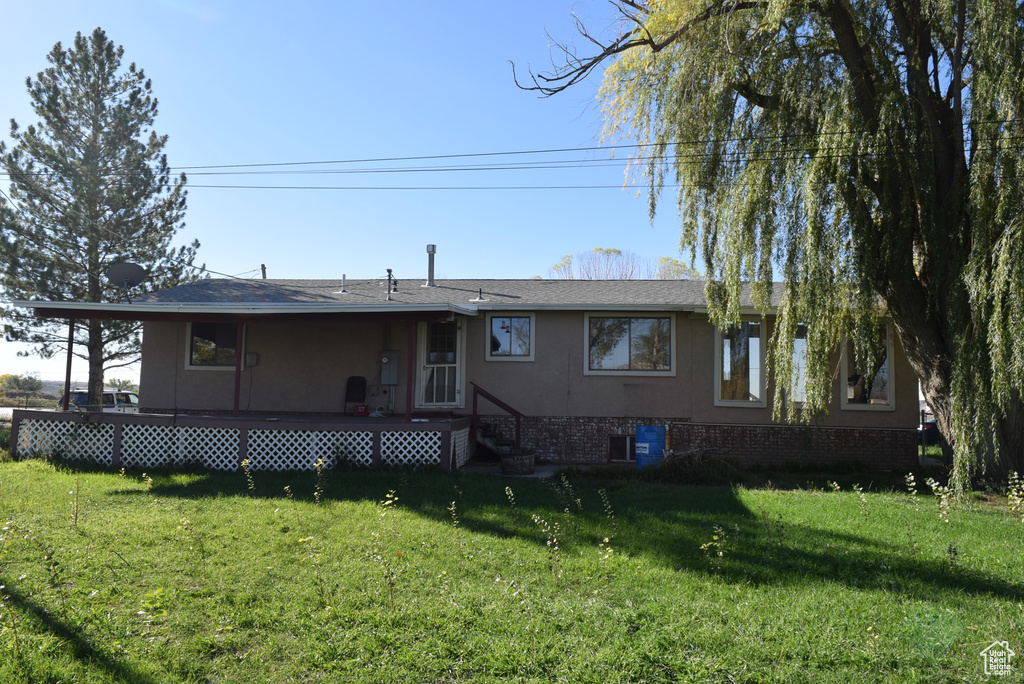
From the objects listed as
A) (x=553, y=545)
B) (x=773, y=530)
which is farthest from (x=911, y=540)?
(x=553, y=545)

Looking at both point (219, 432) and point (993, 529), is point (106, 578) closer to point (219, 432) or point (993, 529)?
point (219, 432)

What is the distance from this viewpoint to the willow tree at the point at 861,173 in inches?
303

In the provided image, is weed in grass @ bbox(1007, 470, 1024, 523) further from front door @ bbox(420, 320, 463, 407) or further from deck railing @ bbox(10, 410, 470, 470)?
front door @ bbox(420, 320, 463, 407)

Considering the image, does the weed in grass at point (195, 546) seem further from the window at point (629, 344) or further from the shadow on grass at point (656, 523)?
the window at point (629, 344)

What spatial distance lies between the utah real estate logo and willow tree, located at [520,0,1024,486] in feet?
14.3

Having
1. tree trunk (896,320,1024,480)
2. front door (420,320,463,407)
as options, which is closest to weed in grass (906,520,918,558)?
tree trunk (896,320,1024,480)

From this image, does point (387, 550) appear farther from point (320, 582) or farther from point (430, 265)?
point (430, 265)

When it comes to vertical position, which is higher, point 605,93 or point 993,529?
point 605,93

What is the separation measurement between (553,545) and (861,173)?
654 cm

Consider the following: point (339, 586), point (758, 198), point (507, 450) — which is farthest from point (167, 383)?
point (758, 198)

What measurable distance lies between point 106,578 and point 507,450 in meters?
7.70

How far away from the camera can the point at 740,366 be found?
12797 millimetres

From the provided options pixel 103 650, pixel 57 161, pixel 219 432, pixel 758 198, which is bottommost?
pixel 103 650

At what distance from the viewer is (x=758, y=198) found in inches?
372
